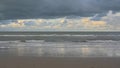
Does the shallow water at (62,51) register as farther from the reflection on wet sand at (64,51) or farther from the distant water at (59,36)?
the distant water at (59,36)

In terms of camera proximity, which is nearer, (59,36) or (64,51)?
(64,51)

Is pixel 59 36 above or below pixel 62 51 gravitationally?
above

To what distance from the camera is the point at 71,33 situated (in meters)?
21.0

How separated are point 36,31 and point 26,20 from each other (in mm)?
1597

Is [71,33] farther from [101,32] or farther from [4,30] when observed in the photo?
[4,30]

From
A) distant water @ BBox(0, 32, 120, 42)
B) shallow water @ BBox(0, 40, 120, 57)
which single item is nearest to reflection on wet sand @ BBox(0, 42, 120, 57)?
shallow water @ BBox(0, 40, 120, 57)

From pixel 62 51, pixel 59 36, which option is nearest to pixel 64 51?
pixel 62 51

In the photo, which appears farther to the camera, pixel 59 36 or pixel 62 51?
pixel 59 36

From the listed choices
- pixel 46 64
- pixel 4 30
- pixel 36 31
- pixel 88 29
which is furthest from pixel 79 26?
pixel 46 64

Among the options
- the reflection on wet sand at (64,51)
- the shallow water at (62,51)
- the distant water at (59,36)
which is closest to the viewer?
the reflection on wet sand at (64,51)

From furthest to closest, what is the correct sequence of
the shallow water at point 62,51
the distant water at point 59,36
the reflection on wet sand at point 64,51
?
the distant water at point 59,36 → the shallow water at point 62,51 → the reflection on wet sand at point 64,51

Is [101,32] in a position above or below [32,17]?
below

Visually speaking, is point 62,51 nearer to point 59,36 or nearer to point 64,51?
point 64,51

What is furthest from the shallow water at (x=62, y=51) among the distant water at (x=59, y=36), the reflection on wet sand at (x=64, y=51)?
the distant water at (x=59, y=36)
